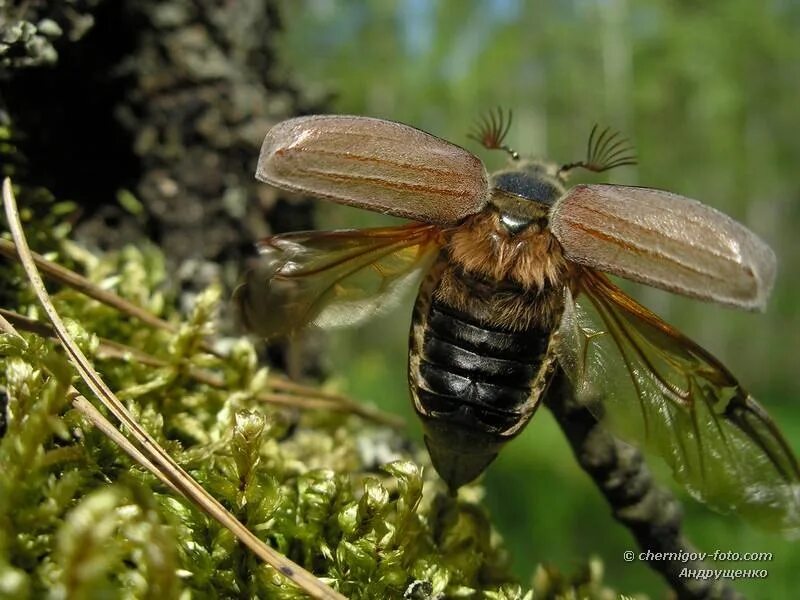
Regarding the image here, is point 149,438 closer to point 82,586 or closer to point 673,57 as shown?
point 82,586

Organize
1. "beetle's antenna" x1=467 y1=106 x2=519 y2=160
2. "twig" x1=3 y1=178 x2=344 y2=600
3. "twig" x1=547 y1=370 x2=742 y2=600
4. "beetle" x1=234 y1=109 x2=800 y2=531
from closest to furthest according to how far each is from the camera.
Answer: "twig" x1=3 y1=178 x2=344 y2=600 < "beetle" x1=234 y1=109 x2=800 y2=531 < "twig" x1=547 y1=370 x2=742 y2=600 < "beetle's antenna" x1=467 y1=106 x2=519 y2=160

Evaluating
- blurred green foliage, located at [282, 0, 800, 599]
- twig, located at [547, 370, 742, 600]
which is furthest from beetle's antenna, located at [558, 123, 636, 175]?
blurred green foliage, located at [282, 0, 800, 599]

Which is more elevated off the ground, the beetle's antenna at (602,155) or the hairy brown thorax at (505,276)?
the beetle's antenna at (602,155)

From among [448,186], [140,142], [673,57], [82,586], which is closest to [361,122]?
[448,186]

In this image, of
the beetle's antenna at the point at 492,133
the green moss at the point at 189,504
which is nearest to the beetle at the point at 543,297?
the green moss at the point at 189,504

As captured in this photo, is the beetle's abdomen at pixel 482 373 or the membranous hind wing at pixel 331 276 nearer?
the beetle's abdomen at pixel 482 373

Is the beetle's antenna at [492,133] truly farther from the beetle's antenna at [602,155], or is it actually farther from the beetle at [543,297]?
the beetle at [543,297]

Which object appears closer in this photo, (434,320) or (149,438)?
(149,438)

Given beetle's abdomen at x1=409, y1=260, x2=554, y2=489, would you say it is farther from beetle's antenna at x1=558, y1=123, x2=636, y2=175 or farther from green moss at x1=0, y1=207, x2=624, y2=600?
beetle's antenna at x1=558, y1=123, x2=636, y2=175
